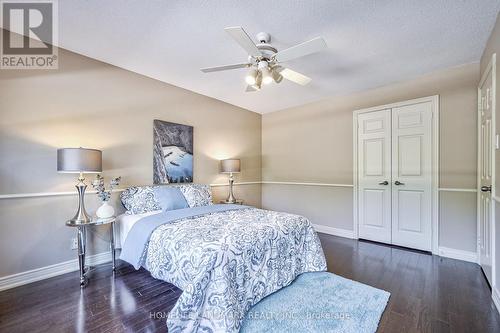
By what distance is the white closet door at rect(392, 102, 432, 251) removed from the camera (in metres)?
3.22

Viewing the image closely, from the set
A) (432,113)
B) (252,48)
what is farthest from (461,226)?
(252,48)

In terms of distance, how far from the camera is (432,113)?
317cm

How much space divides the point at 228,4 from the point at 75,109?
2.12 meters

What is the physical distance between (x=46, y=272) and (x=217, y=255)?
2.17 metres

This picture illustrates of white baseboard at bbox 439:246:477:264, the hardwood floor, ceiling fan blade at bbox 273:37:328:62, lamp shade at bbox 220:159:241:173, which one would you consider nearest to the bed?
the hardwood floor

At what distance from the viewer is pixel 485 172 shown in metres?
2.48

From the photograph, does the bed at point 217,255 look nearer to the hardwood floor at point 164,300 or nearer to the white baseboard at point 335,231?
the hardwood floor at point 164,300

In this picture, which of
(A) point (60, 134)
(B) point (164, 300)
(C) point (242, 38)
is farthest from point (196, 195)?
(C) point (242, 38)

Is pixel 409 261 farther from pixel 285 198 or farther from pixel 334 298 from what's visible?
pixel 285 198

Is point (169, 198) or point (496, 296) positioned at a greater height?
point (169, 198)

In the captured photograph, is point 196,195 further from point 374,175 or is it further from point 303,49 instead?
point 374,175

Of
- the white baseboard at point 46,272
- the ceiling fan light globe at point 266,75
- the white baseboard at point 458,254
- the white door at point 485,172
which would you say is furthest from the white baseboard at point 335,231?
the white baseboard at point 46,272

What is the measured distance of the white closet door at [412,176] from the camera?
3217 mm

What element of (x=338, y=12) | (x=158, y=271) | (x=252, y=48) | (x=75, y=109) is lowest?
(x=158, y=271)
